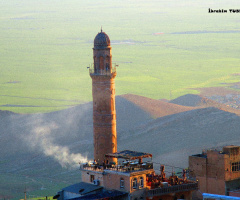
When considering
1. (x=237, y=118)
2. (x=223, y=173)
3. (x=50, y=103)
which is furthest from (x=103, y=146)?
(x=50, y=103)

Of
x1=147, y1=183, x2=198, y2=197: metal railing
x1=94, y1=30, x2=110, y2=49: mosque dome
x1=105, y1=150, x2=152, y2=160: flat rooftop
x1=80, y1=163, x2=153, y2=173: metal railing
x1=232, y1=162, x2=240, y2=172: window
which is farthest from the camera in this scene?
x1=94, y1=30, x2=110, y2=49: mosque dome

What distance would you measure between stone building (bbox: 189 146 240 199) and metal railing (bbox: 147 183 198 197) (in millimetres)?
4610

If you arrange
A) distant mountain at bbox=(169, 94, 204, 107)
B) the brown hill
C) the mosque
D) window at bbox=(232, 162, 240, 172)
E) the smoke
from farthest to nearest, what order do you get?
distant mountain at bbox=(169, 94, 204, 107), the brown hill, the smoke, window at bbox=(232, 162, 240, 172), the mosque

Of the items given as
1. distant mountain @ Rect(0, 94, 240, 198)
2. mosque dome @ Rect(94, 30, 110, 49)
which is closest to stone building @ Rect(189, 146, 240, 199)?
mosque dome @ Rect(94, 30, 110, 49)

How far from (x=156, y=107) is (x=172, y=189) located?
78593 millimetres

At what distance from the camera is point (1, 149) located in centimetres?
13250

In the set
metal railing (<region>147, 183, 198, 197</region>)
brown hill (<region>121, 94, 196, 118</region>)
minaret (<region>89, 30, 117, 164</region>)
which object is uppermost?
brown hill (<region>121, 94, 196, 118</region>)

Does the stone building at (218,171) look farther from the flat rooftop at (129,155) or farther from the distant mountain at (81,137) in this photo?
the distant mountain at (81,137)

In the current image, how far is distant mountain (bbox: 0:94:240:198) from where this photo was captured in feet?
349

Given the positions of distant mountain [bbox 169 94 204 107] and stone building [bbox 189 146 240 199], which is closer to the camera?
stone building [bbox 189 146 240 199]

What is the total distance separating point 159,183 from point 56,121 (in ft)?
261

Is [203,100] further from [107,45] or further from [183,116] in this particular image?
[107,45]

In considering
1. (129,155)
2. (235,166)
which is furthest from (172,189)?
(235,166)

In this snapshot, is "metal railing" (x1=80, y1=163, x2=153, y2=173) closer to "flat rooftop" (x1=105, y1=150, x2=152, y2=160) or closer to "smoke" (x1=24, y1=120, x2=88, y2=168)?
"flat rooftop" (x1=105, y1=150, x2=152, y2=160)
